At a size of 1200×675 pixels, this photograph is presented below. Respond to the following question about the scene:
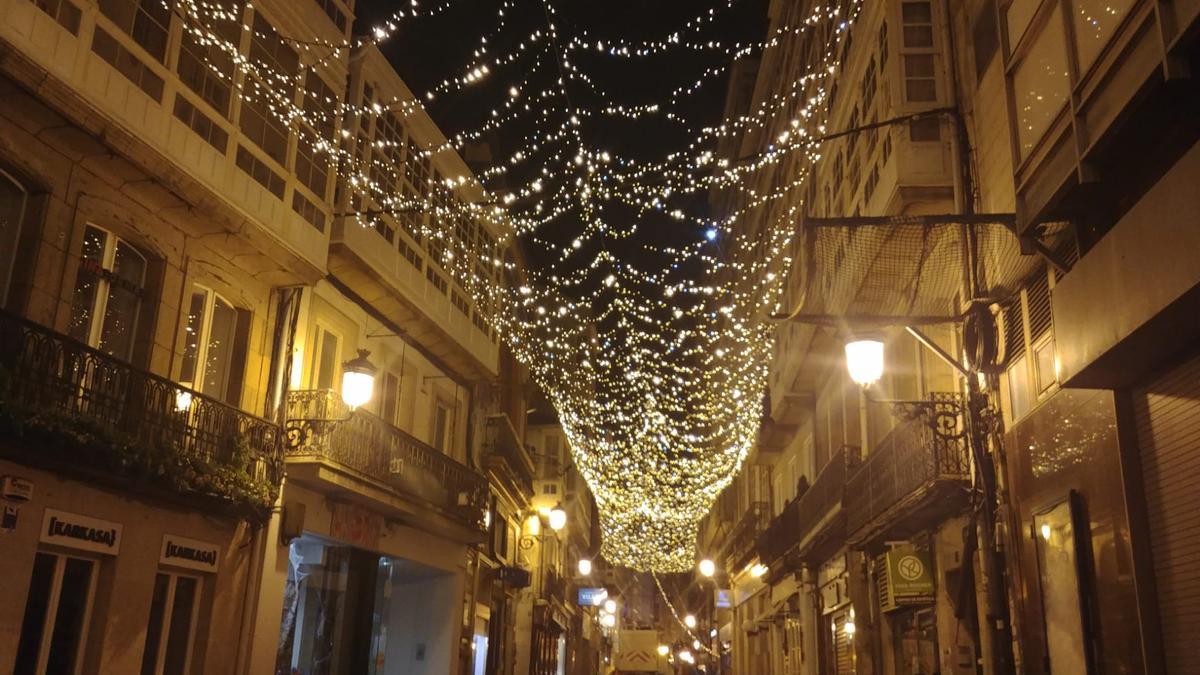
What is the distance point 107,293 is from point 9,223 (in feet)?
5.10

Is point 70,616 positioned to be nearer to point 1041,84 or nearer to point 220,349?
point 220,349

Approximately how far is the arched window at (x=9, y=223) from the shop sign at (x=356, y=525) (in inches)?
270

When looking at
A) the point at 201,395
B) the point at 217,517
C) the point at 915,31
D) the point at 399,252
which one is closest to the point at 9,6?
the point at 201,395

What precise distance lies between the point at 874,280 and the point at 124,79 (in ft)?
29.3

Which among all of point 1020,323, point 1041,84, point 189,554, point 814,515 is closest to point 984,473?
point 1020,323

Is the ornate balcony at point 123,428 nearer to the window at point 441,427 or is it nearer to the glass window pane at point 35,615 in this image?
the glass window pane at point 35,615

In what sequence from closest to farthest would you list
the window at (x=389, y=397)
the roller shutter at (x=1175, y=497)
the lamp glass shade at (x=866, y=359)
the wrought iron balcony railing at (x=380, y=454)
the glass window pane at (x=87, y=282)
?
the roller shutter at (x=1175, y=497) < the lamp glass shade at (x=866, y=359) < the glass window pane at (x=87, y=282) < the wrought iron balcony railing at (x=380, y=454) < the window at (x=389, y=397)

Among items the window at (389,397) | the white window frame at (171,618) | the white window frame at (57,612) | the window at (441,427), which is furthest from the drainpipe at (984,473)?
the window at (441,427)

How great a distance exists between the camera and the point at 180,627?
1225cm

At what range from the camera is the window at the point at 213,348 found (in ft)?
41.8

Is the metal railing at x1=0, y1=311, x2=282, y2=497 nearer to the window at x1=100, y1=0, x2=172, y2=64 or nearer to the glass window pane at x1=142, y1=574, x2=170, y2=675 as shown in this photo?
the glass window pane at x1=142, y1=574, x2=170, y2=675

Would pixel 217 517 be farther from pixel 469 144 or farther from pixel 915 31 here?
pixel 469 144

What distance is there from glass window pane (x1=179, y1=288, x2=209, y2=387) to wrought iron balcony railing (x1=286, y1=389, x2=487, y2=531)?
1656 mm

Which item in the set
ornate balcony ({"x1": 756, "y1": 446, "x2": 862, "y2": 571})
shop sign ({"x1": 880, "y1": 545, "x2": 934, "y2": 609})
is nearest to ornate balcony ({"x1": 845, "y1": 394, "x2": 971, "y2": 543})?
shop sign ({"x1": 880, "y1": 545, "x2": 934, "y2": 609})
